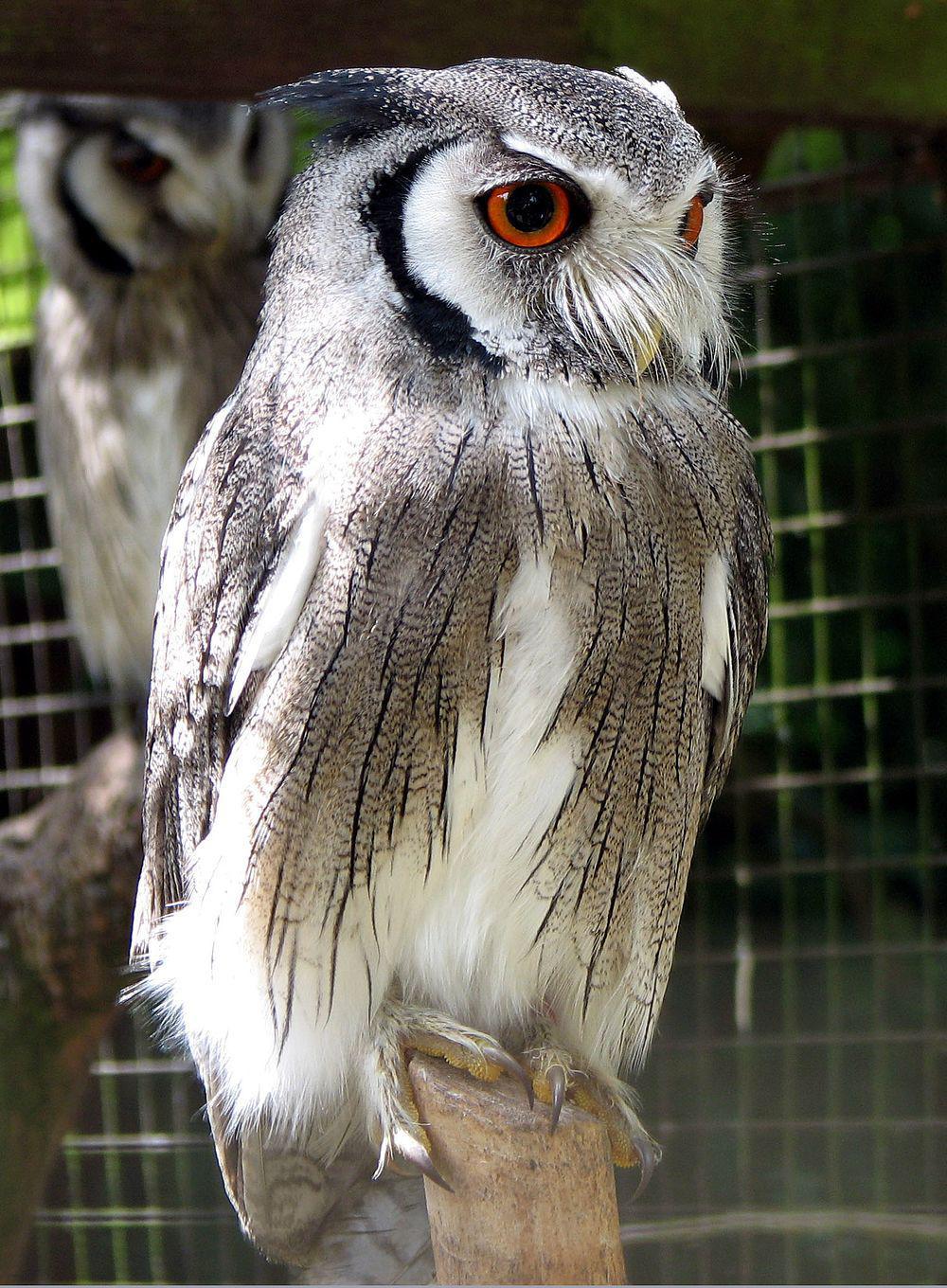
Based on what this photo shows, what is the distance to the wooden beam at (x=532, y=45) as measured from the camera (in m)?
1.43

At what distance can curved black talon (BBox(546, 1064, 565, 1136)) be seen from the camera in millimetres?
1229

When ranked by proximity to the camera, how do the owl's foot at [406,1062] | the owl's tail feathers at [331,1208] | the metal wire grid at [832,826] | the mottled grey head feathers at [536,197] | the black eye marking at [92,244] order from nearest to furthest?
the mottled grey head feathers at [536,197]
the owl's foot at [406,1062]
the owl's tail feathers at [331,1208]
the black eye marking at [92,244]
the metal wire grid at [832,826]

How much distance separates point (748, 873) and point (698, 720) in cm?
178

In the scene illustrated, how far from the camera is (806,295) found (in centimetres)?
302

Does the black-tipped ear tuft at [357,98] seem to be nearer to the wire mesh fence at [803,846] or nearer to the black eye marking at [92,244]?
the black eye marking at [92,244]

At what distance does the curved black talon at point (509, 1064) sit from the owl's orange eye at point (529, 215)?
0.70 meters

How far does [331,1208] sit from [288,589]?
2.45 feet

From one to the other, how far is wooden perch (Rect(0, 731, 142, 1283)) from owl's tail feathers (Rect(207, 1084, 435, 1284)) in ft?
3.01

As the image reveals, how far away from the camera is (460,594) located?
1145 millimetres

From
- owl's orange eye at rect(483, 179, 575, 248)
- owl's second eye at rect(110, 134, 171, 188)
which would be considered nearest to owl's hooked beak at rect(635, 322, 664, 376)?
owl's orange eye at rect(483, 179, 575, 248)

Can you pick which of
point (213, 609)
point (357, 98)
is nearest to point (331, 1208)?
point (213, 609)

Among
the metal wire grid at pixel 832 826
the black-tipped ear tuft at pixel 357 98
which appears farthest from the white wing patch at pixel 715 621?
the metal wire grid at pixel 832 826

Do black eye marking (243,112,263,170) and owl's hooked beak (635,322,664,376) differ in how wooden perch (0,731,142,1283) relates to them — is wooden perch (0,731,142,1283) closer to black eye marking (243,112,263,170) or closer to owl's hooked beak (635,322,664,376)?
black eye marking (243,112,263,170)

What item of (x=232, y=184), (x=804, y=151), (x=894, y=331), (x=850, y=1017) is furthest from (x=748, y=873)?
(x=232, y=184)
